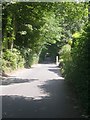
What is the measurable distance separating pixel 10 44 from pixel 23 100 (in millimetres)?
21436

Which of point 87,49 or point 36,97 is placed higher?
point 87,49

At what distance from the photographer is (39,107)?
11.6m

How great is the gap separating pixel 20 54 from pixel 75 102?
26.5 metres

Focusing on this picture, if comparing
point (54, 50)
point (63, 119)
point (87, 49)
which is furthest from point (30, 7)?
point (54, 50)

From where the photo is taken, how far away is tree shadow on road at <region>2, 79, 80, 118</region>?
10.2 metres

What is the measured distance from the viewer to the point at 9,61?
1242 inches

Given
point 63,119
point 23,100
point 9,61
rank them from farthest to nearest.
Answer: point 9,61
point 23,100
point 63,119

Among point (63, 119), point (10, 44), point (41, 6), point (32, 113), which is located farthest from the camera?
point (10, 44)

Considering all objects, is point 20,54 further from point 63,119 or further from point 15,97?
point 63,119

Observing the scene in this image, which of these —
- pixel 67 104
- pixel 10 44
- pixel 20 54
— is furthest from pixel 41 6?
pixel 20 54

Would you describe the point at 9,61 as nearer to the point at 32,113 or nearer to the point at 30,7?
the point at 30,7

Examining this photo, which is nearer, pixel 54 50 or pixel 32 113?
pixel 32 113

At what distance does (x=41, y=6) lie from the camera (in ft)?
67.1

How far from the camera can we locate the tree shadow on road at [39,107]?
10.2m
